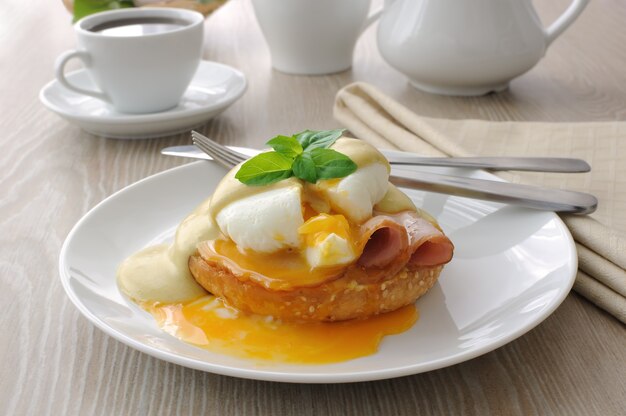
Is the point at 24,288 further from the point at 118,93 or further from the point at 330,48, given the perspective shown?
the point at 330,48

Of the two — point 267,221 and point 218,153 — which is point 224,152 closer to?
point 218,153

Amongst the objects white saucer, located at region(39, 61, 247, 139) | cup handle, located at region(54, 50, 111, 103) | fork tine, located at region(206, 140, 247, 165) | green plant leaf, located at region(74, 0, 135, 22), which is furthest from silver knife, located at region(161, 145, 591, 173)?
green plant leaf, located at region(74, 0, 135, 22)

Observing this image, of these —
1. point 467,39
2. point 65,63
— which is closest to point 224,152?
point 65,63

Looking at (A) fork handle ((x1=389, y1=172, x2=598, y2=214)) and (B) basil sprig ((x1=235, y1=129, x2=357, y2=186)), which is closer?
(B) basil sprig ((x1=235, y1=129, x2=357, y2=186))

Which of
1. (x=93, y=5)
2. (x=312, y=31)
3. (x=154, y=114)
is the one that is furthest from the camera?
(x=93, y=5)

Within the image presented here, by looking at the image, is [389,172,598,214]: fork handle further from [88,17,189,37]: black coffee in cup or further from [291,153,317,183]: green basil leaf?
[88,17,189,37]: black coffee in cup

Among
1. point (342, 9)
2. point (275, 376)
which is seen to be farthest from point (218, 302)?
point (342, 9)
